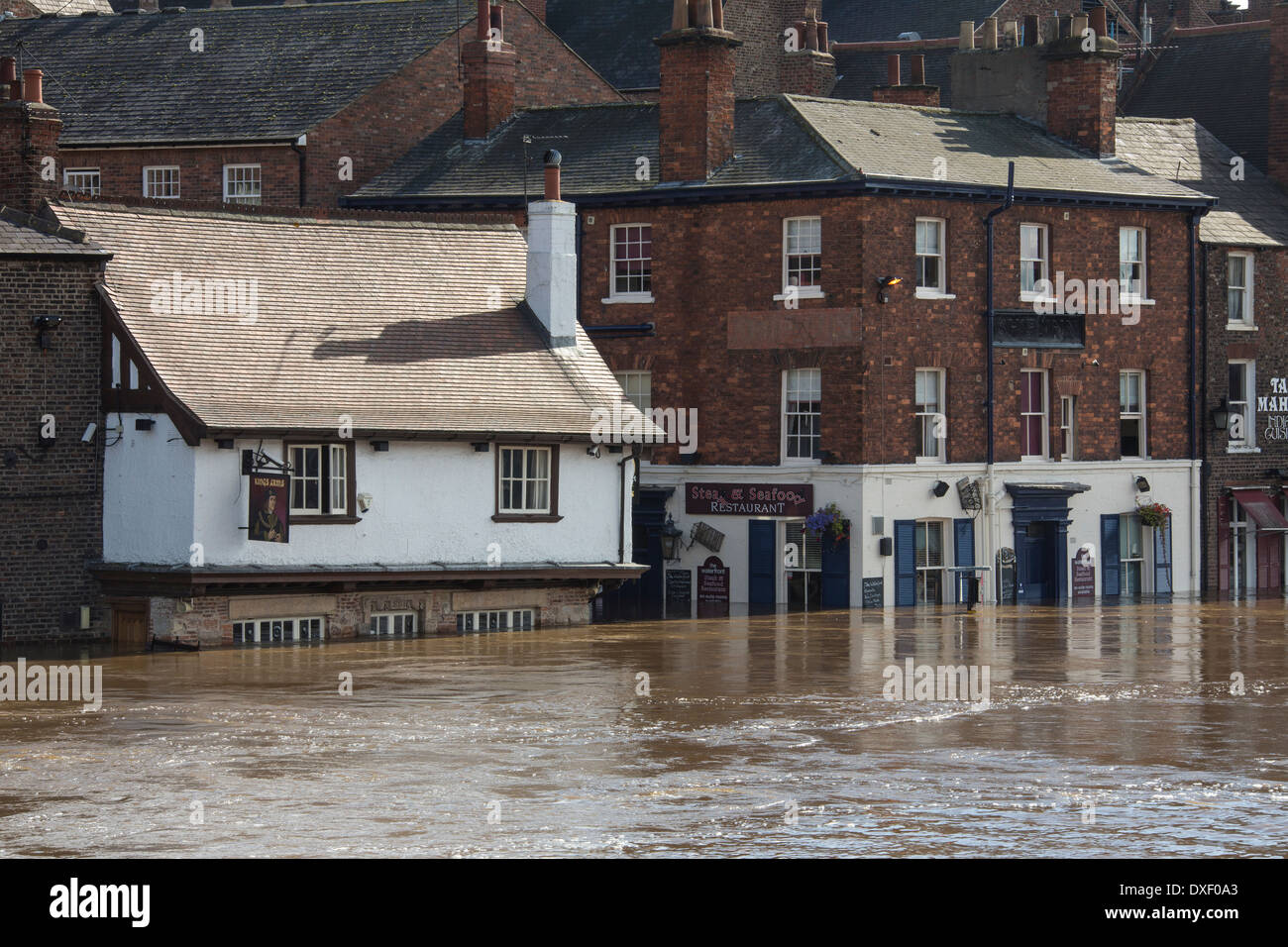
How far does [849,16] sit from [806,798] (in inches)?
1989

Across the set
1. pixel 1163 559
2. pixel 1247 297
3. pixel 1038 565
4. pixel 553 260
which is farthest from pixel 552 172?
pixel 1247 297

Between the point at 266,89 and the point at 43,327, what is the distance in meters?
16.6

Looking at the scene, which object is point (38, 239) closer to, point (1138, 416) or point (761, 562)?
point (761, 562)

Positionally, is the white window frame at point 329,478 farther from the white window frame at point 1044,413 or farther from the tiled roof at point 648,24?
the tiled roof at point 648,24

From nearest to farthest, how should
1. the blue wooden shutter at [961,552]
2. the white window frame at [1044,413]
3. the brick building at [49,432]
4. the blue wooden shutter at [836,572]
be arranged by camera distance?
the brick building at [49,432], the blue wooden shutter at [836,572], the blue wooden shutter at [961,552], the white window frame at [1044,413]

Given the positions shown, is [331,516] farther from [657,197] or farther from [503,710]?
[657,197]

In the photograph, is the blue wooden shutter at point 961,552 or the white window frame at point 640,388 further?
the white window frame at point 640,388

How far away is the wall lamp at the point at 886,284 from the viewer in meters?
42.5

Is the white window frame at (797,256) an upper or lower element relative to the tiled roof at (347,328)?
upper

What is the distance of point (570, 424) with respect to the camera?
3731 centimetres

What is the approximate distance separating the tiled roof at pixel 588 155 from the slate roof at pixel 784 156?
3 cm

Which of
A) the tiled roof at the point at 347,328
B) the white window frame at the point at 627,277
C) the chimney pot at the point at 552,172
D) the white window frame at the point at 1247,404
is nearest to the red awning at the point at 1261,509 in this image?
the white window frame at the point at 1247,404

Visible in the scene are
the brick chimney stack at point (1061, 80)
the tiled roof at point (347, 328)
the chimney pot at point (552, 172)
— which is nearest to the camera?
the tiled roof at point (347, 328)
